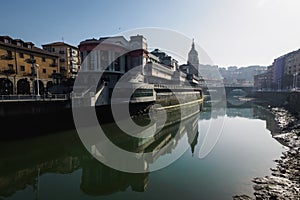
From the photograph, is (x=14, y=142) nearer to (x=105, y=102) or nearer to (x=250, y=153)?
(x=105, y=102)

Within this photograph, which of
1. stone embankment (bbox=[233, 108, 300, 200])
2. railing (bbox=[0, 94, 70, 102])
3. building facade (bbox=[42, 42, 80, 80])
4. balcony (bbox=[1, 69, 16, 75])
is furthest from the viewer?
building facade (bbox=[42, 42, 80, 80])

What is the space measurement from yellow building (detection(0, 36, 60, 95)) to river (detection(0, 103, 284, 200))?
15551 millimetres

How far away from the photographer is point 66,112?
92.0 ft

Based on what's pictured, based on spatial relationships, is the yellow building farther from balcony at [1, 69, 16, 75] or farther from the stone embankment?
the stone embankment

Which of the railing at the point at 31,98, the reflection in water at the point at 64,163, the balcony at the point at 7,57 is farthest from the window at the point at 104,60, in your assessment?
the reflection in water at the point at 64,163

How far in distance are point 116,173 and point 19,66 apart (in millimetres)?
30998

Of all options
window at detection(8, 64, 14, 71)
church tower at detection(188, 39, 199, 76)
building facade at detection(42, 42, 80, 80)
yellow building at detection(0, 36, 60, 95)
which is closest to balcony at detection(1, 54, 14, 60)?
yellow building at detection(0, 36, 60, 95)

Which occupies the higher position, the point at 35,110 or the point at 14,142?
the point at 35,110

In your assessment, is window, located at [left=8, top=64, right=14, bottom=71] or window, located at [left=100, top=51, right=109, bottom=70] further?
window, located at [left=100, top=51, right=109, bottom=70]

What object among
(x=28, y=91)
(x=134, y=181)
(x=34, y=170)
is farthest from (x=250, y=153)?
(x=28, y=91)

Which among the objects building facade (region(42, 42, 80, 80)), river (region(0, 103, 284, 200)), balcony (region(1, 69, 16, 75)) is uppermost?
building facade (region(42, 42, 80, 80))

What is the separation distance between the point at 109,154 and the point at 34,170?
6720 mm

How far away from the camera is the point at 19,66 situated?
119 feet

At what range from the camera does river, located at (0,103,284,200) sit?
509 inches
